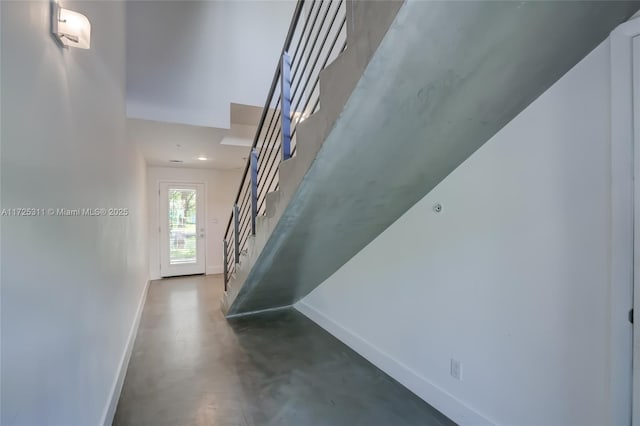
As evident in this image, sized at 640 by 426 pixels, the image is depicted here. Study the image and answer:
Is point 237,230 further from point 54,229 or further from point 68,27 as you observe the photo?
point 68,27

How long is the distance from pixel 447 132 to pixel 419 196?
2.12 feet

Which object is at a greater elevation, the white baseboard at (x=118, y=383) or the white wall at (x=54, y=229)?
the white wall at (x=54, y=229)

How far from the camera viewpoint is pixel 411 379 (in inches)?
92.0

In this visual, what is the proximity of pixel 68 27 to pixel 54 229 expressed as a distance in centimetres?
78

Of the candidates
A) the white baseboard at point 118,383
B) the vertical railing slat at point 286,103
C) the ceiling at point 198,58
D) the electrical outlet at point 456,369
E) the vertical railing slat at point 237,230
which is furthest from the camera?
the vertical railing slat at point 237,230

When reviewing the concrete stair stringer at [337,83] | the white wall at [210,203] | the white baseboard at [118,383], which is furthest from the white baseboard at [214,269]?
the concrete stair stringer at [337,83]

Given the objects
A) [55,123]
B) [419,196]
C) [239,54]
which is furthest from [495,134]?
[239,54]

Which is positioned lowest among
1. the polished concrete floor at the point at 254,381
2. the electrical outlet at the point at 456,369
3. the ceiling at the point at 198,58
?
the polished concrete floor at the point at 254,381

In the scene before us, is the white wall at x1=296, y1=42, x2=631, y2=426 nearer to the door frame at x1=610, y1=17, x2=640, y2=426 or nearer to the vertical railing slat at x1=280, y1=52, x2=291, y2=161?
the door frame at x1=610, y1=17, x2=640, y2=426

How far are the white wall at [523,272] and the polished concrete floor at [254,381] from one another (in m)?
0.34

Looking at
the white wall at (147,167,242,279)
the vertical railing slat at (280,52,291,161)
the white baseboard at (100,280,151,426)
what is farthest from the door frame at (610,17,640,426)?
the white wall at (147,167,242,279)

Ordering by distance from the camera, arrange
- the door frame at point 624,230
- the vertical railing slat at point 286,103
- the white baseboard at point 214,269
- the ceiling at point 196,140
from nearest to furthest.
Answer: the door frame at point 624,230 → the vertical railing slat at point 286,103 → the ceiling at point 196,140 → the white baseboard at point 214,269

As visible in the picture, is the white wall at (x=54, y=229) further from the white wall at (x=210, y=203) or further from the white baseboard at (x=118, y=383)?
the white wall at (x=210, y=203)

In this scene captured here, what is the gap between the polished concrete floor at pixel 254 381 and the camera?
2.04 m
